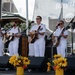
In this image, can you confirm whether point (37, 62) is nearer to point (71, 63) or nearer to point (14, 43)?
point (71, 63)

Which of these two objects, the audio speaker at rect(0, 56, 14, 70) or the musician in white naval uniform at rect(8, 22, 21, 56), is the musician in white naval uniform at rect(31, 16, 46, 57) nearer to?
the musician in white naval uniform at rect(8, 22, 21, 56)

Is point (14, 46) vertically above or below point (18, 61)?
above

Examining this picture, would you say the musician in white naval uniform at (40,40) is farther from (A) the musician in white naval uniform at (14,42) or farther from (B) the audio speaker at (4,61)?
(B) the audio speaker at (4,61)

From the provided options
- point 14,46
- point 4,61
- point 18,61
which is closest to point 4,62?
point 4,61

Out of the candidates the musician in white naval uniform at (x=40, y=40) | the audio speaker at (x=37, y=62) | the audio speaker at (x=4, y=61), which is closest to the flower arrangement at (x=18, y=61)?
the audio speaker at (x=37, y=62)

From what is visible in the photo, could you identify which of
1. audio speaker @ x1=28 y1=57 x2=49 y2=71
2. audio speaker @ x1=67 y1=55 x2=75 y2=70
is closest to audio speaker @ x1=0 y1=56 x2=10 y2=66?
audio speaker @ x1=28 y1=57 x2=49 y2=71

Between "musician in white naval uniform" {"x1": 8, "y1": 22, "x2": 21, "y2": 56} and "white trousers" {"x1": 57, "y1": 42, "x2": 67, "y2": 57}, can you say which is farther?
"musician in white naval uniform" {"x1": 8, "y1": 22, "x2": 21, "y2": 56}

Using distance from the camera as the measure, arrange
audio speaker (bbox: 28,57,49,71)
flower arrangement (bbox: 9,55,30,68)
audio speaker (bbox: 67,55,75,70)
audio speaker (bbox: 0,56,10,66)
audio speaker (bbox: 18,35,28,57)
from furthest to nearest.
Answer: audio speaker (bbox: 18,35,28,57) → audio speaker (bbox: 0,56,10,66) → audio speaker (bbox: 28,57,49,71) → audio speaker (bbox: 67,55,75,70) → flower arrangement (bbox: 9,55,30,68)

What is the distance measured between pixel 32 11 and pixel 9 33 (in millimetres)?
3645

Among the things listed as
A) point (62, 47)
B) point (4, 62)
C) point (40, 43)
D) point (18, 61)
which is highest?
point (40, 43)

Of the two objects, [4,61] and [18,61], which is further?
[4,61]

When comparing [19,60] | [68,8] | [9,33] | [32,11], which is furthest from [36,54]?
[32,11]

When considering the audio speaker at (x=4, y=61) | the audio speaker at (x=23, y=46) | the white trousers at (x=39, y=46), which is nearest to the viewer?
the audio speaker at (x=4, y=61)

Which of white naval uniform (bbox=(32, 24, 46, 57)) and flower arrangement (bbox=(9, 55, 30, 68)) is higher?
white naval uniform (bbox=(32, 24, 46, 57))
